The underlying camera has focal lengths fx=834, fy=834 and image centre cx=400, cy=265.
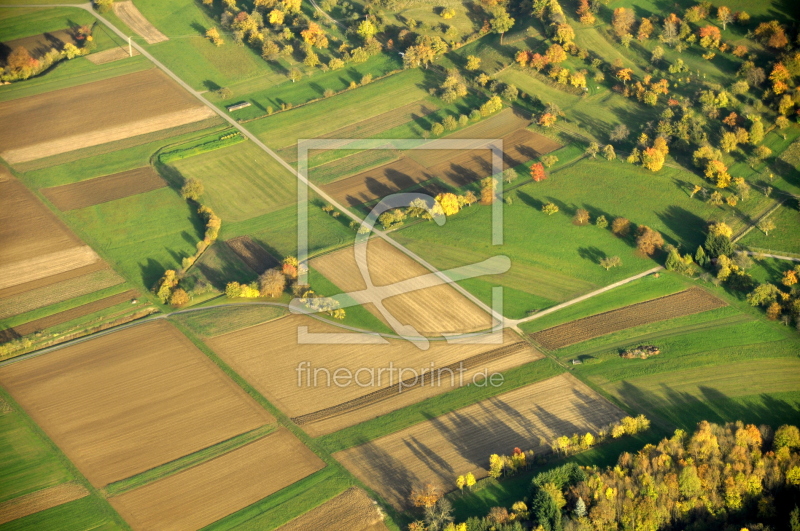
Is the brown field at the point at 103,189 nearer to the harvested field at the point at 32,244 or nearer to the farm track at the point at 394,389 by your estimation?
the harvested field at the point at 32,244

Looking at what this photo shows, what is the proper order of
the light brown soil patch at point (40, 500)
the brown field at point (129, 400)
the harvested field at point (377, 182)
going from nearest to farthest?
1. the light brown soil patch at point (40, 500)
2. the brown field at point (129, 400)
3. the harvested field at point (377, 182)

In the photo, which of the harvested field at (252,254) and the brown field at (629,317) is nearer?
the brown field at (629,317)

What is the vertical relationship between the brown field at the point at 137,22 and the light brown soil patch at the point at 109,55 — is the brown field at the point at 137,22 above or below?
above

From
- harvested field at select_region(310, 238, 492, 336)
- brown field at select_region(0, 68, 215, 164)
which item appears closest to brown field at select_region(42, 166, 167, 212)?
brown field at select_region(0, 68, 215, 164)

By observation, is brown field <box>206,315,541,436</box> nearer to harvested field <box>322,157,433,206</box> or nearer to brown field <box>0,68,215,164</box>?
harvested field <box>322,157,433,206</box>

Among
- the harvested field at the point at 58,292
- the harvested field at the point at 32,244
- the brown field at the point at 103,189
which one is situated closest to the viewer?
the harvested field at the point at 58,292

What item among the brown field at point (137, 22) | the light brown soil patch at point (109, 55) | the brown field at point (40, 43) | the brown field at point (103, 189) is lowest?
the brown field at point (103, 189)

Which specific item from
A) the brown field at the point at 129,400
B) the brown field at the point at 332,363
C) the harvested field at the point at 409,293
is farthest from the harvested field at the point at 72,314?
the harvested field at the point at 409,293

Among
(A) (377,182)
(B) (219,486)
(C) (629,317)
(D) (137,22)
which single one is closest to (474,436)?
(C) (629,317)
